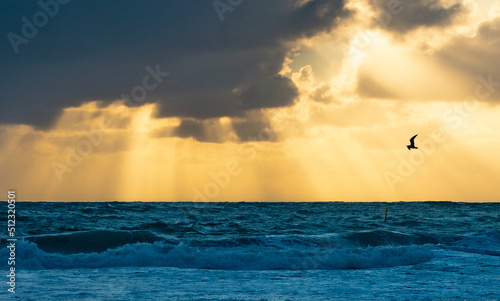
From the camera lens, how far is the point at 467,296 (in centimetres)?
1146

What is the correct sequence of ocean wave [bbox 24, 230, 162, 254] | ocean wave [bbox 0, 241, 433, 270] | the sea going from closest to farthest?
the sea
ocean wave [bbox 0, 241, 433, 270]
ocean wave [bbox 24, 230, 162, 254]

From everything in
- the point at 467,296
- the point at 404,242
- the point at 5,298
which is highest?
the point at 404,242

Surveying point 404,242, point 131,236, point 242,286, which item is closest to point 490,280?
point 242,286

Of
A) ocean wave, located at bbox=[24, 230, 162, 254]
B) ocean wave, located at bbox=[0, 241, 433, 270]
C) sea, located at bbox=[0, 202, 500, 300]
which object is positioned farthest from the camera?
ocean wave, located at bbox=[24, 230, 162, 254]

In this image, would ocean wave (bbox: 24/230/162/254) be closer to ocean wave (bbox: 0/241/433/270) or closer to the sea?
the sea

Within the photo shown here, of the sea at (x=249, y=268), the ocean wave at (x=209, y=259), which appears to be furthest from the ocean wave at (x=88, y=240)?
the ocean wave at (x=209, y=259)

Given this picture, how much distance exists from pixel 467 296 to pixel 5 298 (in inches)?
418

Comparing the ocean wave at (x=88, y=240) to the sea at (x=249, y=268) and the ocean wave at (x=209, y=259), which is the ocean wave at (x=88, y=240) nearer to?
the sea at (x=249, y=268)

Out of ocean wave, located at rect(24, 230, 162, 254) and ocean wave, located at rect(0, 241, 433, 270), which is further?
ocean wave, located at rect(24, 230, 162, 254)

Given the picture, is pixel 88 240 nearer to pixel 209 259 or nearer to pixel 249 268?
pixel 209 259

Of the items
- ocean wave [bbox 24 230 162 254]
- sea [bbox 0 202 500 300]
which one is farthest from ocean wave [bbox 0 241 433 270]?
ocean wave [bbox 24 230 162 254]

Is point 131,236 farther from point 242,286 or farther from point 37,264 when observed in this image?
point 242,286

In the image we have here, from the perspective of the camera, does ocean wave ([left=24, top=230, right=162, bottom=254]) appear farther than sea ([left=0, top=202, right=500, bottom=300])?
Yes

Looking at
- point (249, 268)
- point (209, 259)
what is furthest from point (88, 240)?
point (249, 268)
